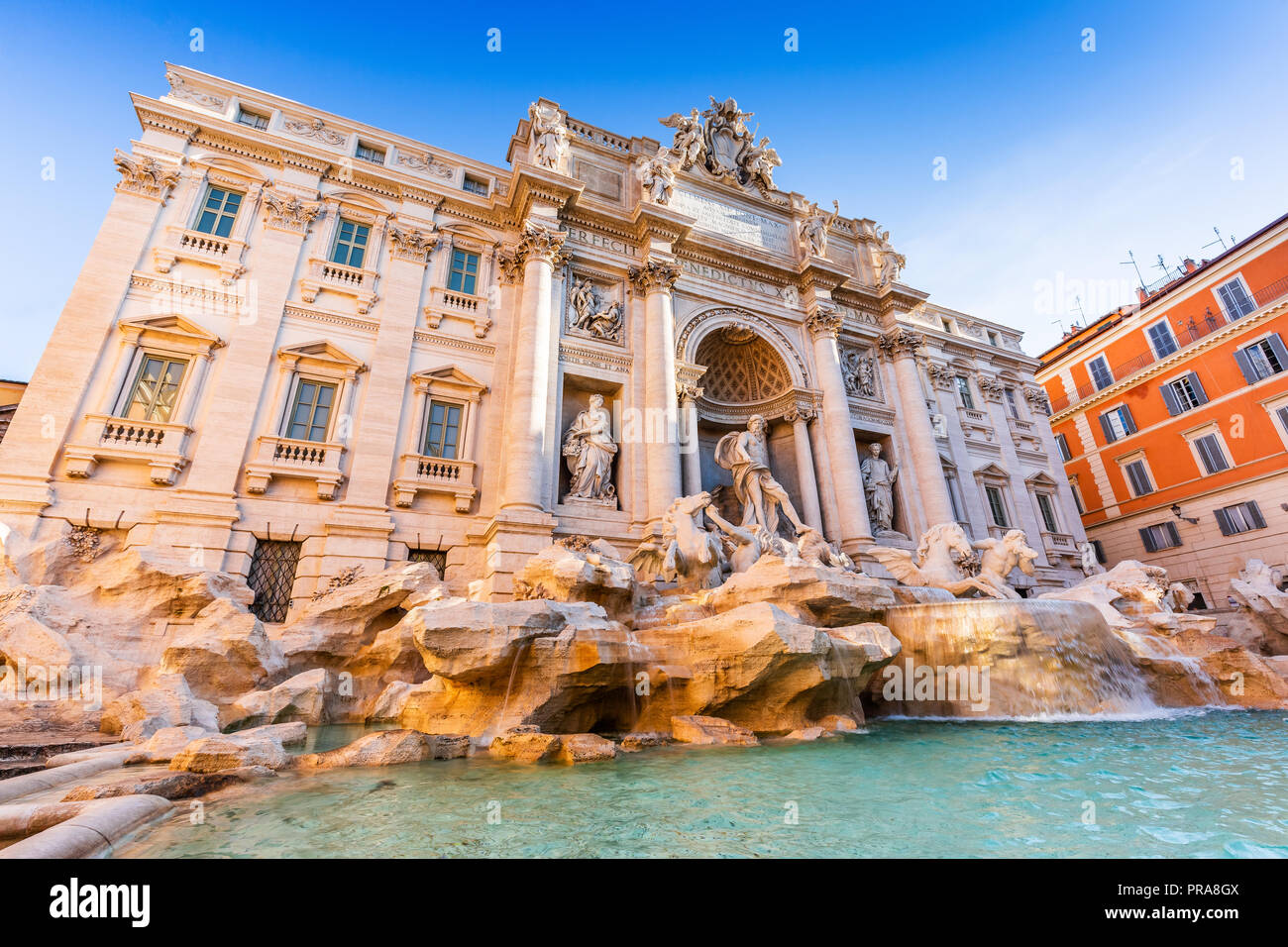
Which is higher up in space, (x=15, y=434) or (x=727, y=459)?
(x=727, y=459)

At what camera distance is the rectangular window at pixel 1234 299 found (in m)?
19.6

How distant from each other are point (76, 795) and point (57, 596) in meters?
6.72

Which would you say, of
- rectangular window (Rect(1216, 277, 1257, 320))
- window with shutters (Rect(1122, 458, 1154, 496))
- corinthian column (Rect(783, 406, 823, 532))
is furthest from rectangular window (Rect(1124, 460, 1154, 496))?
corinthian column (Rect(783, 406, 823, 532))

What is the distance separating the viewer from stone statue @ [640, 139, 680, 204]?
15758 millimetres

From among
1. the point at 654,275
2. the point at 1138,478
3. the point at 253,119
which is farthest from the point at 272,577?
the point at 1138,478

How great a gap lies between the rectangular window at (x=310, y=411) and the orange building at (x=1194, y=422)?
91.5ft

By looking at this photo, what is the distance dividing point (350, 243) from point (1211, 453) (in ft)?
94.9

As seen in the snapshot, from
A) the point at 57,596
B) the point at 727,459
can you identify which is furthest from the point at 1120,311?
the point at 57,596

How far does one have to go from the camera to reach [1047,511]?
2062 cm

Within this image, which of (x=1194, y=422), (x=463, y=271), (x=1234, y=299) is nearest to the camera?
(x=463, y=271)

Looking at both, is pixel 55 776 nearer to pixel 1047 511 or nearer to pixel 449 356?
pixel 449 356

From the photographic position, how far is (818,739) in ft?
18.5

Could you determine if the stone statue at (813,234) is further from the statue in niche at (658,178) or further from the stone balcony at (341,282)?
the stone balcony at (341,282)

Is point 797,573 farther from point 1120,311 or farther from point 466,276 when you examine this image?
point 1120,311
